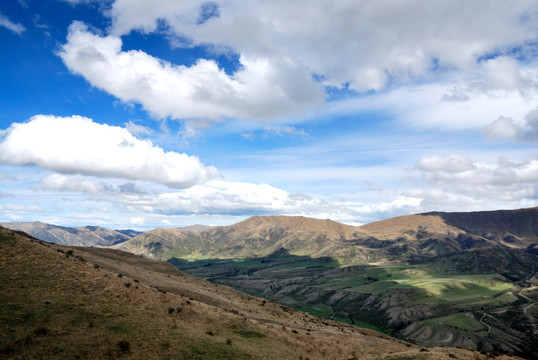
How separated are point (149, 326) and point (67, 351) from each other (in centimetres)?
1246

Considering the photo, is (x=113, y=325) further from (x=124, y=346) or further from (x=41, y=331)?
(x=41, y=331)

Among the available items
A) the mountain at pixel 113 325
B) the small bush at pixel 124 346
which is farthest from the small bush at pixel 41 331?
the small bush at pixel 124 346

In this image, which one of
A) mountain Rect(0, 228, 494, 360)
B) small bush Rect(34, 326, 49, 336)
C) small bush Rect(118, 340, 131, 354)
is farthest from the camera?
small bush Rect(118, 340, 131, 354)

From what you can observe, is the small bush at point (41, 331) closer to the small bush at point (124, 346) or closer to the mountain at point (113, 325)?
the mountain at point (113, 325)

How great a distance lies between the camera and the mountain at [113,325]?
40.2 meters

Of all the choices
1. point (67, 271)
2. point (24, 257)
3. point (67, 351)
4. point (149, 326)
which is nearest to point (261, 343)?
point (149, 326)

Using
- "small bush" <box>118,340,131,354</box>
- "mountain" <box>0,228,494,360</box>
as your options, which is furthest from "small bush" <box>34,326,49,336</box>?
"small bush" <box>118,340,131,354</box>

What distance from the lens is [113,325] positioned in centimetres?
4634

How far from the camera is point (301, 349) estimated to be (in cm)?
5806

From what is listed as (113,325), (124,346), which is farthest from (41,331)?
(124,346)

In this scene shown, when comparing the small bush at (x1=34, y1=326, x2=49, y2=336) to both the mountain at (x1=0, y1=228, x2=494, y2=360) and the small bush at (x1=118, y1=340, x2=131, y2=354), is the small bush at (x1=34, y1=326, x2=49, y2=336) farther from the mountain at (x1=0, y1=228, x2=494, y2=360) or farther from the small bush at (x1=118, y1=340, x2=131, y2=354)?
the small bush at (x1=118, y1=340, x2=131, y2=354)

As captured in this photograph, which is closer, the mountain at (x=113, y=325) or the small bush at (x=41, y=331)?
the small bush at (x=41, y=331)

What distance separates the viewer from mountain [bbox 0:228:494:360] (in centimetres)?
4022

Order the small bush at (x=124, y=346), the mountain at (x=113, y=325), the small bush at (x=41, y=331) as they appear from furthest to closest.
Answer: the small bush at (x=124, y=346) < the mountain at (x=113, y=325) < the small bush at (x=41, y=331)
